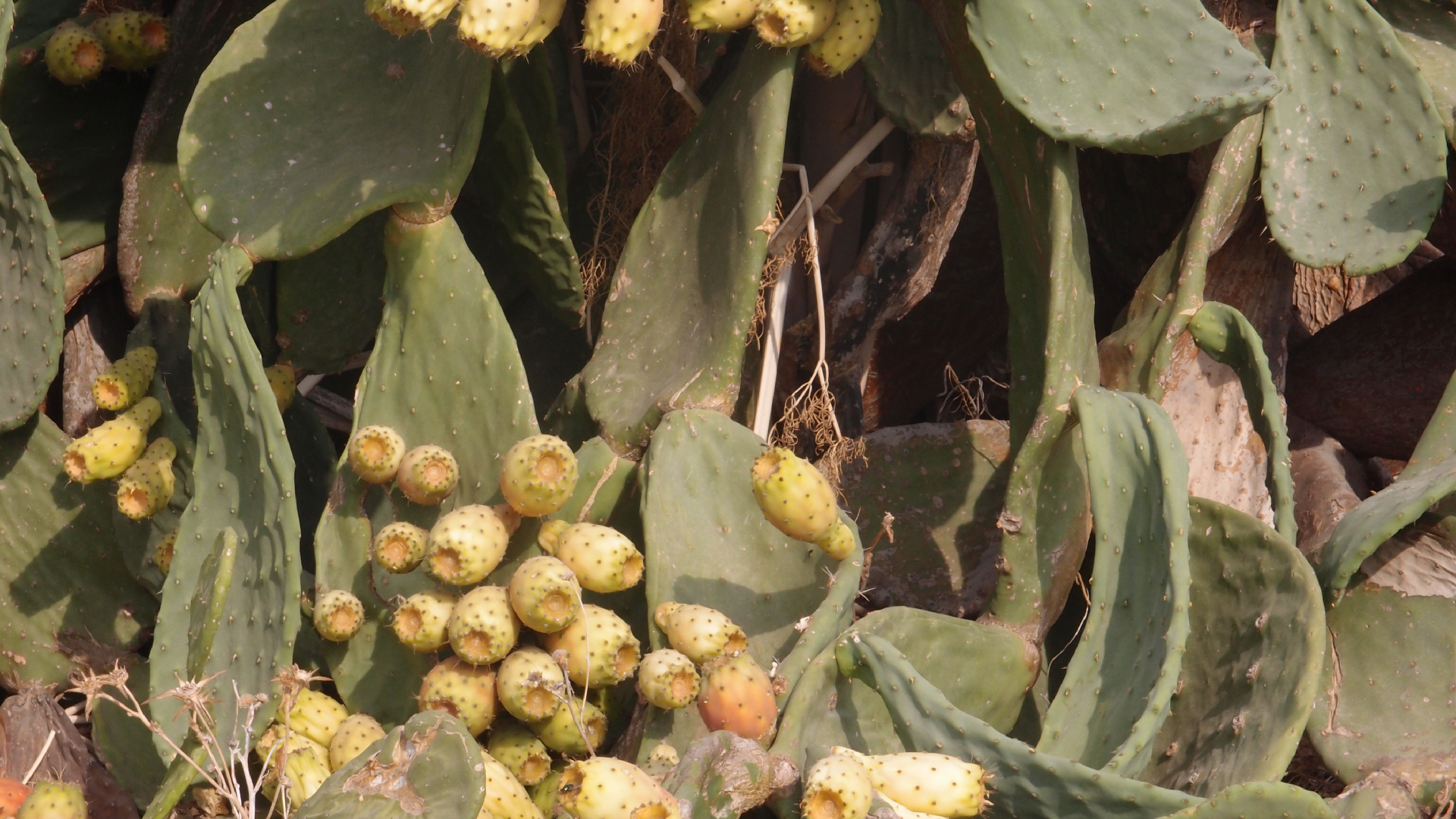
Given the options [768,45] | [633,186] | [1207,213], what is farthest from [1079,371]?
[633,186]

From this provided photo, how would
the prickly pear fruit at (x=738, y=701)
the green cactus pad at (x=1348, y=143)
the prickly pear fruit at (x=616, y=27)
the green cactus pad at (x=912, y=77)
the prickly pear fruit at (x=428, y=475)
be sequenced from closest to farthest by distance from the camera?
the prickly pear fruit at (x=738, y=701)
the prickly pear fruit at (x=616, y=27)
the prickly pear fruit at (x=428, y=475)
the green cactus pad at (x=1348, y=143)
the green cactus pad at (x=912, y=77)

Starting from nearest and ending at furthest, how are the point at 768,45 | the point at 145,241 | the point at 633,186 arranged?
the point at 768,45
the point at 145,241
the point at 633,186

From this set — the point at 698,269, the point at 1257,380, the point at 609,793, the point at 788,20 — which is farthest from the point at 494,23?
the point at 1257,380

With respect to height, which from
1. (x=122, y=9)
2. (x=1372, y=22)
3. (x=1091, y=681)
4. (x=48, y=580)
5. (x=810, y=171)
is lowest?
(x=1091, y=681)

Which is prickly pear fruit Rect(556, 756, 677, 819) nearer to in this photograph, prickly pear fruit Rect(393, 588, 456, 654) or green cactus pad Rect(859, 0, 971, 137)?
prickly pear fruit Rect(393, 588, 456, 654)

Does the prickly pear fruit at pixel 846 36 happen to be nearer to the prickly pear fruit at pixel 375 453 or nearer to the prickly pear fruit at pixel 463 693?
the prickly pear fruit at pixel 375 453

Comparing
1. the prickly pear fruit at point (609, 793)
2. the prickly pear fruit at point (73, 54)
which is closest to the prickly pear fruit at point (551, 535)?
the prickly pear fruit at point (609, 793)

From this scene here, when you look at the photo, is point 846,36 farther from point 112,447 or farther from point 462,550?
point 112,447

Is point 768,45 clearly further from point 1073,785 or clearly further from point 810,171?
point 1073,785
